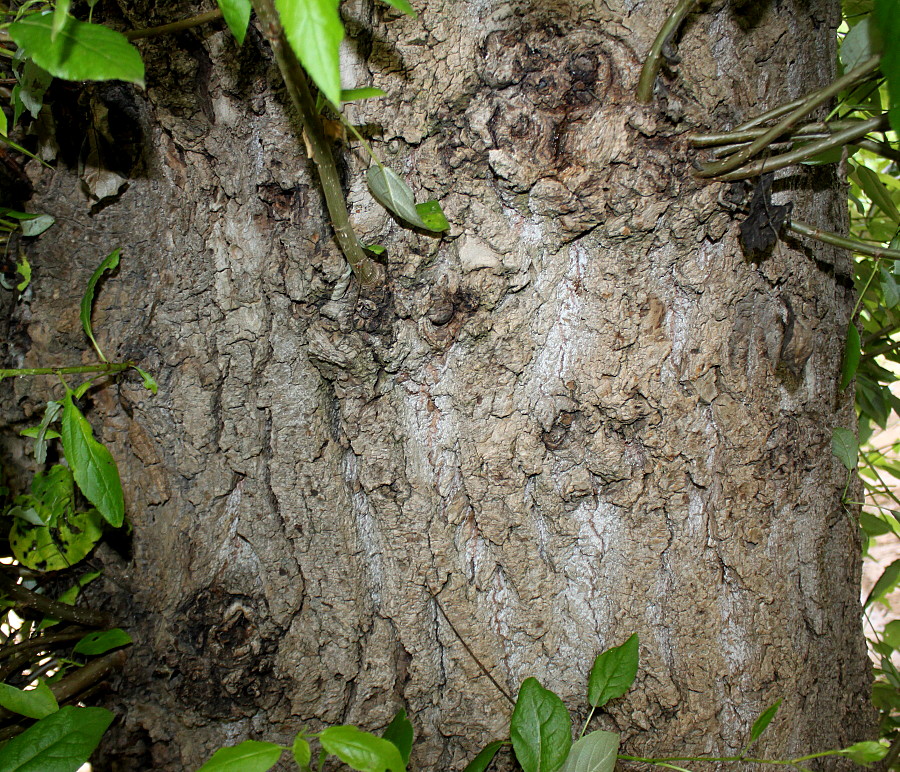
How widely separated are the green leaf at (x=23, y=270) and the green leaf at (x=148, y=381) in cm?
21

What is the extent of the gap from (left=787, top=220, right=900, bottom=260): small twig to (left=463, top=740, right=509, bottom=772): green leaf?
743 mm

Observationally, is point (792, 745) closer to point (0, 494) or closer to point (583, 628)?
point (583, 628)

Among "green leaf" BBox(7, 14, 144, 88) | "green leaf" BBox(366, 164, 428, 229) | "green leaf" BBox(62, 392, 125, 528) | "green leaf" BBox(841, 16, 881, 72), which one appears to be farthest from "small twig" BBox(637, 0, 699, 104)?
"green leaf" BBox(62, 392, 125, 528)

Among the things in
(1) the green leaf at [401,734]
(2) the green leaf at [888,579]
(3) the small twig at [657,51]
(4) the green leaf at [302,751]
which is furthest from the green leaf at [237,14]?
(2) the green leaf at [888,579]

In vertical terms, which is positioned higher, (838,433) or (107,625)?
(838,433)

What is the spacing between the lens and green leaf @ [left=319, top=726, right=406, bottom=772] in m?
0.55

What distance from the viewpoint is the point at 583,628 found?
0.82 metres

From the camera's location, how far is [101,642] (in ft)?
2.73

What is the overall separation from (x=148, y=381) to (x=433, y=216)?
44cm

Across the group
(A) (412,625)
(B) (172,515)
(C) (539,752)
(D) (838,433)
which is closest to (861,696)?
(D) (838,433)

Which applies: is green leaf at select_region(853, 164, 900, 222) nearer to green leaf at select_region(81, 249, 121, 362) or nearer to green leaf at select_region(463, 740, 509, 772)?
green leaf at select_region(463, 740, 509, 772)

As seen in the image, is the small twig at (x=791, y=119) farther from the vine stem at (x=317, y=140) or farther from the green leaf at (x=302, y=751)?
the green leaf at (x=302, y=751)

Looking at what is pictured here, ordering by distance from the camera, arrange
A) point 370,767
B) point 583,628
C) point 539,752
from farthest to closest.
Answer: point 583,628 → point 539,752 → point 370,767

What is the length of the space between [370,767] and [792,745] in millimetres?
625
